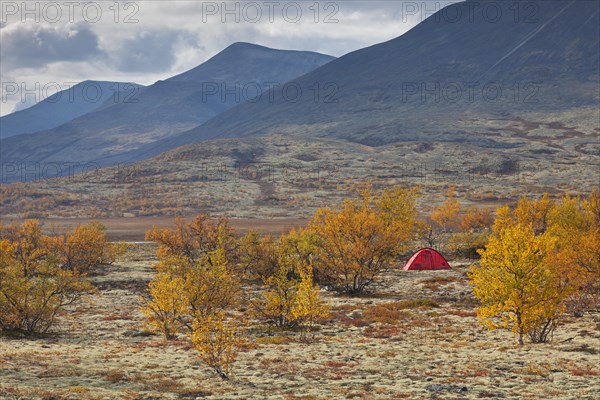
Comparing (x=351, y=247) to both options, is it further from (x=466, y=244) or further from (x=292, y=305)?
(x=466, y=244)

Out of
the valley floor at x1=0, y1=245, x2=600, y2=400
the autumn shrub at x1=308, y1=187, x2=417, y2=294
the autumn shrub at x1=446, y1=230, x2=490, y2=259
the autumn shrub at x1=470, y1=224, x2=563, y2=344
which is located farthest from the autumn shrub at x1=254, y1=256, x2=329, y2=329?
the autumn shrub at x1=446, y1=230, x2=490, y2=259

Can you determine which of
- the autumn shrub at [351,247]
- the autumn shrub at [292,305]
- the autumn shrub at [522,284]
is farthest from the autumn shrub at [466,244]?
the autumn shrub at [522,284]

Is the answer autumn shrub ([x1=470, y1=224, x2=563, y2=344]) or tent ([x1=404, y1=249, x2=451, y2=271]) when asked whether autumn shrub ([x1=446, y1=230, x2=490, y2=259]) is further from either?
autumn shrub ([x1=470, y1=224, x2=563, y2=344])

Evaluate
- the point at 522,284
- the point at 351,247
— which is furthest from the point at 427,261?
the point at 522,284

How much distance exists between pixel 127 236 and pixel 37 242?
3188 cm

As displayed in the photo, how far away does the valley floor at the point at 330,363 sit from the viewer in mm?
17672

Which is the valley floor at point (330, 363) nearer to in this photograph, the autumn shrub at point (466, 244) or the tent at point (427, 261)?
the tent at point (427, 261)

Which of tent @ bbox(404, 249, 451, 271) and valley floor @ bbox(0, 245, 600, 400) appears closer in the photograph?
valley floor @ bbox(0, 245, 600, 400)

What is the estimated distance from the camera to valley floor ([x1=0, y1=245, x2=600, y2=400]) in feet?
58.0

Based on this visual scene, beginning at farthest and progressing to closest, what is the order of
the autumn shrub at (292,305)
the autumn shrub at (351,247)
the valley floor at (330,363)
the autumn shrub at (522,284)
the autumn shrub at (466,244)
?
the autumn shrub at (466,244), the autumn shrub at (351,247), the autumn shrub at (292,305), the autumn shrub at (522,284), the valley floor at (330,363)

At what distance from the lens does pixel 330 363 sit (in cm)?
2191

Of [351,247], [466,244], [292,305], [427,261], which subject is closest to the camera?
[292,305]

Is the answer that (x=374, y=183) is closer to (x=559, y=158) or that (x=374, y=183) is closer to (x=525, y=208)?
(x=559, y=158)

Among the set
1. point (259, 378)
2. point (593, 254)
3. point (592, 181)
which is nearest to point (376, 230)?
point (593, 254)
